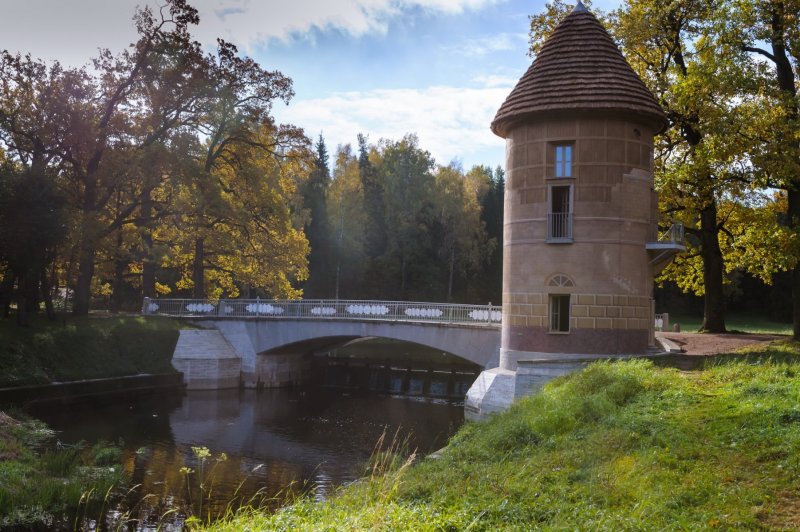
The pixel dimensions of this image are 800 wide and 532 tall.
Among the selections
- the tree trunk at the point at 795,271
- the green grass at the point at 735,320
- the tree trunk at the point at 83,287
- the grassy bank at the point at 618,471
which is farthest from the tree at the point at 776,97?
the green grass at the point at 735,320

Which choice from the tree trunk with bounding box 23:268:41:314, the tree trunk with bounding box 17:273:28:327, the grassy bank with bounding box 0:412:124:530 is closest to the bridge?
the tree trunk with bounding box 23:268:41:314

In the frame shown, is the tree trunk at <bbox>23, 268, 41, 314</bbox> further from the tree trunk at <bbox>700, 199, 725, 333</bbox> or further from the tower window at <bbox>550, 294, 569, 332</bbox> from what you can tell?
the tree trunk at <bbox>700, 199, 725, 333</bbox>

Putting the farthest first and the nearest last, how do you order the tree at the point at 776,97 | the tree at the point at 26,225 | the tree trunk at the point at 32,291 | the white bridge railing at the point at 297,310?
the white bridge railing at the point at 297,310
the tree trunk at the point at 32,291
the tree at the point at 26,225
the tree at the point at 776,97

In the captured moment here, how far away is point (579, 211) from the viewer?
20.6 metres

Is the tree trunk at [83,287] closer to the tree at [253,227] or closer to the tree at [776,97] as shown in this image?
the tree at [253,227]

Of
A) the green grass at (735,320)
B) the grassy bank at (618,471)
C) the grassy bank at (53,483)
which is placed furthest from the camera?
the green grass at (735,320)

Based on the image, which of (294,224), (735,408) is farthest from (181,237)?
(735,408)

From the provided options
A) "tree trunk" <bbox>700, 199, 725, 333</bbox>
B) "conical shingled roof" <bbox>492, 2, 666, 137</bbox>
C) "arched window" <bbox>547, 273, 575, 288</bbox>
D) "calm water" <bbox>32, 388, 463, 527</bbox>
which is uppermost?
"conical shingled roof" <bbox>492, 2, 666, 137</bbox>

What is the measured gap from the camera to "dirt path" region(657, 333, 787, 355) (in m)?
21.8

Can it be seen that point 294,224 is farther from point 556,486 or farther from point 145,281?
point 556,486

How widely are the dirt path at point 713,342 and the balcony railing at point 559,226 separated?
513cm

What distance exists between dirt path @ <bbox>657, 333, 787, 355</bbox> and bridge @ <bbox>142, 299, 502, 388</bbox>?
7862 mm

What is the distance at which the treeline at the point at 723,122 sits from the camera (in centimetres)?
2036

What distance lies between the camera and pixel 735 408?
1123 cm
